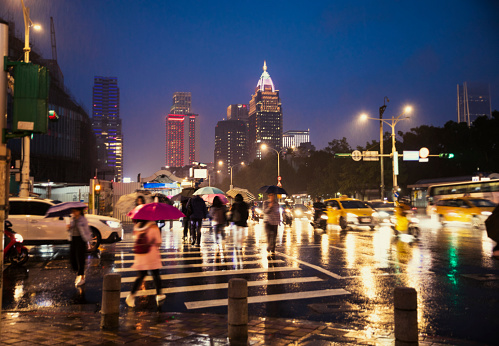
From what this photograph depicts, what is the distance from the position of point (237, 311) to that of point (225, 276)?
16.0ft

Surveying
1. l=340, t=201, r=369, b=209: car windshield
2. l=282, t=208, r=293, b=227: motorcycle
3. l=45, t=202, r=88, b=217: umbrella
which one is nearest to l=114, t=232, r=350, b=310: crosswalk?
l=45, t=202, r=88, b=217: umbrella

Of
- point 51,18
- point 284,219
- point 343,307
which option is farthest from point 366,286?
point 51,18

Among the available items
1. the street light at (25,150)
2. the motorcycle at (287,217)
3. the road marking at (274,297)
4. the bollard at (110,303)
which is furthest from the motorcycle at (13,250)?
the motorcycle at (287,217)

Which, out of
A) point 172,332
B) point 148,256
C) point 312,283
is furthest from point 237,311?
point 312,283

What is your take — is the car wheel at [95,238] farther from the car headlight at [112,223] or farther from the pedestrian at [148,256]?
the pedestrian at [148,256]

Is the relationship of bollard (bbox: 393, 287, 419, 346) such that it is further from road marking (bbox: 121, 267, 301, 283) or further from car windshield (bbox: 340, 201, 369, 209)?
car windshield (bbox: 340, 201, 369, 209)

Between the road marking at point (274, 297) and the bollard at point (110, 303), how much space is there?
5.26ft

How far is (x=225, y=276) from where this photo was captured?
10.4m

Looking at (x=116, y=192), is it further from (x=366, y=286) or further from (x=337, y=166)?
(x=337, y=166)

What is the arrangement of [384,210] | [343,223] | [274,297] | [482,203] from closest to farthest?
[274,297]
[343,223]
[482,203]
[384,210]

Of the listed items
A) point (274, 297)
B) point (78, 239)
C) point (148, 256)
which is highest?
point (78, 239)

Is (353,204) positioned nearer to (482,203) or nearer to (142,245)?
(482,203)

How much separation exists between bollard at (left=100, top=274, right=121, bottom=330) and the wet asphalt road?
140 centimetres

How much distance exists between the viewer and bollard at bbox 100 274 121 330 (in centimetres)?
608
